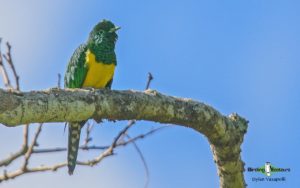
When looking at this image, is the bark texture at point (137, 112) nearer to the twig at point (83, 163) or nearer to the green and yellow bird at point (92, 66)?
the twig at point (83, 163)

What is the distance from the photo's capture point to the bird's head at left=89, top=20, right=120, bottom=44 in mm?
7566

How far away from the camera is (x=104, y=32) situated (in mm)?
7656

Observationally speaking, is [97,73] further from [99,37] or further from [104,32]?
[104,32]

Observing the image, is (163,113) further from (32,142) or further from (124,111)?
(32,142)

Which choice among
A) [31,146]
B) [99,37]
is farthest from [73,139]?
[99,37]

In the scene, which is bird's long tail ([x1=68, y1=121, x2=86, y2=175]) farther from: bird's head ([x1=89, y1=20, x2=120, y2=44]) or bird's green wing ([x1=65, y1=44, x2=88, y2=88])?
bird's head ([x1=89, y1=20, x2=120, y2=44])

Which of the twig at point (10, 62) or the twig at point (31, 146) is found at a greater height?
the twig at point (10, 62)

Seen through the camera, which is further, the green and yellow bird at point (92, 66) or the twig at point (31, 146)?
the green and yellow bird at point (92, 66)

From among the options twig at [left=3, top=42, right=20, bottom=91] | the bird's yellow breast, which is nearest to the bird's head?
the bird's yellow breast

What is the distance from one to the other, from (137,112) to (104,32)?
3.19 metres

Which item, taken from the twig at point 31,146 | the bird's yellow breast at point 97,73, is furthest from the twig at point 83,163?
the bird's yellow breast at point 97,73

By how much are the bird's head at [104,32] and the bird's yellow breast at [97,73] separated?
45 cm

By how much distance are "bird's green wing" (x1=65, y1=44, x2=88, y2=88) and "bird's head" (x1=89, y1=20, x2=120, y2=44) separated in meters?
0.34

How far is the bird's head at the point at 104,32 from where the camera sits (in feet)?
24.8
